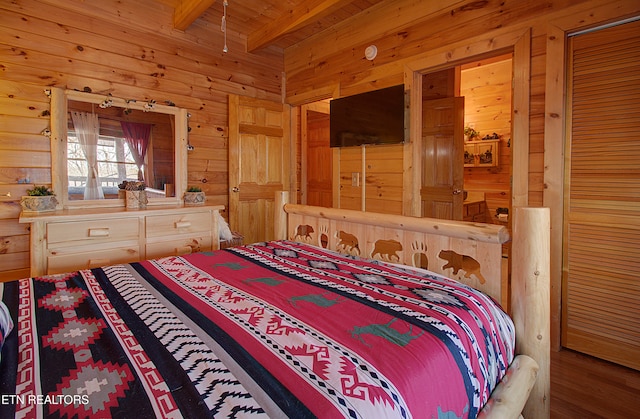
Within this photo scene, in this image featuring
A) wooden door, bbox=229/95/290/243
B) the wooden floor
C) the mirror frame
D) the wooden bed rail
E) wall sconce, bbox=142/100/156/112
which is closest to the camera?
the wooden bed rail

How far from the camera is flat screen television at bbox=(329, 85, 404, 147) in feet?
10.1

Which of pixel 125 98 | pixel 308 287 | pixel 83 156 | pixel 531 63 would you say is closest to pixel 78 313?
pixel 308 287

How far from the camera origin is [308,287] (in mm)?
1362

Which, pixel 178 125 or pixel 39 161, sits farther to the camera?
pixel 178 125

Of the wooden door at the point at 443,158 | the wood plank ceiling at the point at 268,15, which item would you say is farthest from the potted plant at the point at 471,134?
the wood plank ceiling at the point at 268,15

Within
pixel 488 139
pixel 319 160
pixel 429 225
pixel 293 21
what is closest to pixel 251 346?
pixel 429 225

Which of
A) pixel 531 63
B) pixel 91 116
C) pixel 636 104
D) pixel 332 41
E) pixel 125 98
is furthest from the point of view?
pixel 332 41

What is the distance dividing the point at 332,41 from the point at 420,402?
3.74 m

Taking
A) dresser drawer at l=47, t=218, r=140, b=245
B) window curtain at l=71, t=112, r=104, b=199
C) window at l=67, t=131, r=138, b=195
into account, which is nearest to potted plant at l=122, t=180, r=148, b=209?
window at l=67, t=131, r=138, b=195

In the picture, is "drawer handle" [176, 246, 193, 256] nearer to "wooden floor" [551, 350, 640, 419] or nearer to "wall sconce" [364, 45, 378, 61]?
"wall sconce" [364, 45, 378, 61]

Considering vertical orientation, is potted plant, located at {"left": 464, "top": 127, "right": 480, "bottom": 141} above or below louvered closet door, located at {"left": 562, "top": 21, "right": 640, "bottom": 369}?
above

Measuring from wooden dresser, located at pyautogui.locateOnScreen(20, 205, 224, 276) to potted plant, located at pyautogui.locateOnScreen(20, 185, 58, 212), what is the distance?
10 cm

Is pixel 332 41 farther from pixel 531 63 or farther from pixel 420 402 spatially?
pixel 420 402

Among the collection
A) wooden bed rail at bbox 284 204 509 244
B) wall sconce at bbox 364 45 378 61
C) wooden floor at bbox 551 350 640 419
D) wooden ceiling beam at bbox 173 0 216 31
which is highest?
wooden ceiling beam at bbox 173 0 216 31
